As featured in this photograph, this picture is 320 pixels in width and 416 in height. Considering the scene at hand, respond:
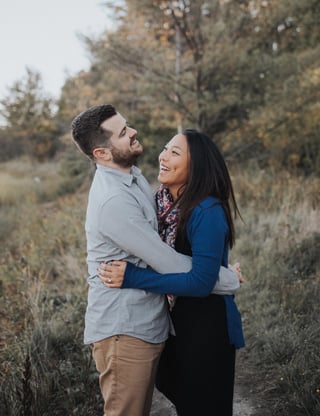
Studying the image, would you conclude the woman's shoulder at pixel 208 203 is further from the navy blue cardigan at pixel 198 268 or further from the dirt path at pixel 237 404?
the dirt path at pixel 237 404

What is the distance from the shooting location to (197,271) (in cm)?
181

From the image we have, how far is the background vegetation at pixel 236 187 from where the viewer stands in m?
3.22

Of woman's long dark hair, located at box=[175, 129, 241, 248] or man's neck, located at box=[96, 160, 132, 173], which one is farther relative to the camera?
man's neck, located at box=[96, 160, 132, 173]

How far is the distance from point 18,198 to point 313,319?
9.75m

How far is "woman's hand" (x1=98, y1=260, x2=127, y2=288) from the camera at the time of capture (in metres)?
1.83

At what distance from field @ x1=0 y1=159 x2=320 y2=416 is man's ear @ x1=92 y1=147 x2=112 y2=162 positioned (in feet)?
4.86

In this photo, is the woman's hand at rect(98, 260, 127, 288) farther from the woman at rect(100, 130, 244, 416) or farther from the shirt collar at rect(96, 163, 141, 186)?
the shirt collar at rect(96, 163, 141, 186)

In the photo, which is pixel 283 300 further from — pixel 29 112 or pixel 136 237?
pixel 29 112

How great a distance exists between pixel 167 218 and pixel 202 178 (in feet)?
0.94

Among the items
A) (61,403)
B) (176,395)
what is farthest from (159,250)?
(61,403)

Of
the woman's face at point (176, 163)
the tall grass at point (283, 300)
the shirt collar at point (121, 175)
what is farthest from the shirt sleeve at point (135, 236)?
the tall grass at point (283, 300)

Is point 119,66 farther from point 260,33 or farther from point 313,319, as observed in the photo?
point 313,319

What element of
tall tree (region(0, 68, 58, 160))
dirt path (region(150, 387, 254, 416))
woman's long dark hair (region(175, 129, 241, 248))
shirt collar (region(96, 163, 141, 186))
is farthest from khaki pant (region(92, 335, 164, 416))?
tall tree (region(0, 68, 58, 160))

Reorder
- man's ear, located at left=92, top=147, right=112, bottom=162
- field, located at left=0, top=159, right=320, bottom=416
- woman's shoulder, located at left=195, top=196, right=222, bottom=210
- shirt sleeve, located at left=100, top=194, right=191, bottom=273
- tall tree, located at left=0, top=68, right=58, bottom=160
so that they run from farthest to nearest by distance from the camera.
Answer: tall tree, located at left=0, top=68, right=58, bottom=160
field, located at left=0, top=159, right=320, bottom=416
man's ear, located at left=92, top=147, right=112, bottom=162
woman's shoulder, located at left=195, top=196, right=222, bottom=210
shirt sleeve, located at left=100, top=194, right=191, bottom=273
